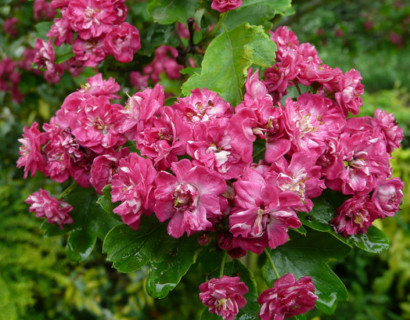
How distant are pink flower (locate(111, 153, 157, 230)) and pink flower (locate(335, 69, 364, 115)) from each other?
0.44m

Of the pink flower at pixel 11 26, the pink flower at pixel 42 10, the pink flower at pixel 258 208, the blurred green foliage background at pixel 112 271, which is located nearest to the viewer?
the pink flower at pixel 258 208

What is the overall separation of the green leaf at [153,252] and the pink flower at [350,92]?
0.44 meters

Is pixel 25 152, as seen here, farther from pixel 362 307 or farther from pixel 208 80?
pixel 362 307

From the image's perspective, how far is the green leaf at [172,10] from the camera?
3.32ft

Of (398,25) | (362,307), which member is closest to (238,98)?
(362,307)

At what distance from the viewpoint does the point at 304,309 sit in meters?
0.74

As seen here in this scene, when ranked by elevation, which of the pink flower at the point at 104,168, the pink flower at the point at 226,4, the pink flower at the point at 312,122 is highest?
the pink flower at the point at 226,4

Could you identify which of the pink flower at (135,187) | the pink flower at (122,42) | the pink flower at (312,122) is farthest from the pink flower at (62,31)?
the pink flower at (312,122)

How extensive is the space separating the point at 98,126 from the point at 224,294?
1.39ft

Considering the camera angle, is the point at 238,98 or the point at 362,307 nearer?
the point at 238,98

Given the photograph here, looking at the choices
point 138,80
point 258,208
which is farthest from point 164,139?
point 138,80

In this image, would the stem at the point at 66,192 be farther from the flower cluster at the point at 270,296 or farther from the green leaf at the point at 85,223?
the flower cluster at the point at 270,296

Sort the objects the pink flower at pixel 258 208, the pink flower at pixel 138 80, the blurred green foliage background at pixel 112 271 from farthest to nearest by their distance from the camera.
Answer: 1. the blurred green foliage background at pixel 112 271
2. the pink flower at pixel 138 80
3. the pink flower at pixel 258 208

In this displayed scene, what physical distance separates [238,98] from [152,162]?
24cm
